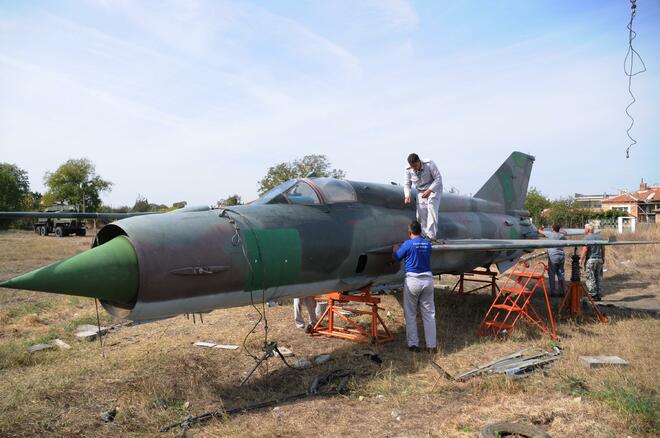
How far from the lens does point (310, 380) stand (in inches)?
232

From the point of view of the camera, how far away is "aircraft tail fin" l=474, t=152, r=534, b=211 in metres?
11.9

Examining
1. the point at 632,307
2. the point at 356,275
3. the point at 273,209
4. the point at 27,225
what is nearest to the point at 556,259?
the point at 632,307

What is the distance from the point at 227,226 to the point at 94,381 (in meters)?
2.73

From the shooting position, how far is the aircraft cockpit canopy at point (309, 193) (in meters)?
6.55

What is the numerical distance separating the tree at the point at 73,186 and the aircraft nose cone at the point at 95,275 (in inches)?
2729

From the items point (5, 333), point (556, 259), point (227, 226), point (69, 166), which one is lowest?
point (5, 333)

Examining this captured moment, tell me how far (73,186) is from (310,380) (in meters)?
73.3

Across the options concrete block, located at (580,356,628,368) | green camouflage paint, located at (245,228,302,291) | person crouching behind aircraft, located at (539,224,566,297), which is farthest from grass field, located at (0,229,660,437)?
person crouching behind aircraft, located at (539,224,566,297)

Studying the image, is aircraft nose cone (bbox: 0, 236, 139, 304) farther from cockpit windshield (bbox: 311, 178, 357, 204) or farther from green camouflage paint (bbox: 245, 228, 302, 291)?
cockpit windshield (bbox: 311, 178, 357, 204)

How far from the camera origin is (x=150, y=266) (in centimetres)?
456

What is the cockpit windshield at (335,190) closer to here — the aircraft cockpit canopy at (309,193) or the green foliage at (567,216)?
the aircraft cockpit canopy at (309,193)

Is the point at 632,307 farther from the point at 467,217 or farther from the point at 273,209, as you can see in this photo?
the point at 273,209

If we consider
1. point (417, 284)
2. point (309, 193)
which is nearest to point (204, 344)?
point (309, 193)

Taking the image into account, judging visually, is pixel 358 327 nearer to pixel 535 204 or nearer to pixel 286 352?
pixel 286 352
